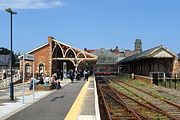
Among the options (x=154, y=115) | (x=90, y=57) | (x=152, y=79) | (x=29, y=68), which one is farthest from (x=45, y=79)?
(x=90, y=57)

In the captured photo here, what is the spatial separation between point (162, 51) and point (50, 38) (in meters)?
15.6

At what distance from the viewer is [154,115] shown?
16.4 metres

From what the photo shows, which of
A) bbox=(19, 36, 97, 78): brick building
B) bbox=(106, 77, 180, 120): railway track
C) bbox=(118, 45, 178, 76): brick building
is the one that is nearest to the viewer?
bbox=(106, 77, 180, 120): railway track

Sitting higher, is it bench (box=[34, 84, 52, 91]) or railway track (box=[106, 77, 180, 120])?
bench (box=[34, 84, 52, 91])

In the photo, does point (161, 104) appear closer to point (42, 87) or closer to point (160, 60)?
point (42, 87)

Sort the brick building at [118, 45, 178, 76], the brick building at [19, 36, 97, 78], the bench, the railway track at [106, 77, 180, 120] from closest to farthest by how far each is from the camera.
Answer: the railway track at [106, 77, 180, 120] < the bench < the brick building at [118, 45, 178, 76] < the brick building at [19, 36, 97, 78]

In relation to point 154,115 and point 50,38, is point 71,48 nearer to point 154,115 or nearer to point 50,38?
point 50,38

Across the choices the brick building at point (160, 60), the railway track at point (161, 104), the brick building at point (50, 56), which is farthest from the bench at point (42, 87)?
the brick building at point (50, 56)

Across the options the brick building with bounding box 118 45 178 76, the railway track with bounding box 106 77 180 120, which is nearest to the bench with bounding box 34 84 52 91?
the railway track with bounding box 106 77 180 120

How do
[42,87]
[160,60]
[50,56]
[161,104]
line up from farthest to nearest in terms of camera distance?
[160,60] → [50,56] → [42,87] → [161,104]

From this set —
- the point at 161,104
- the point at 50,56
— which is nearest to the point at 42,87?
the point at 161,104

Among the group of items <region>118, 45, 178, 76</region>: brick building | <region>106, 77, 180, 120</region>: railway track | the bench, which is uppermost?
<region>118, 45, 178, 76</region>: brick building

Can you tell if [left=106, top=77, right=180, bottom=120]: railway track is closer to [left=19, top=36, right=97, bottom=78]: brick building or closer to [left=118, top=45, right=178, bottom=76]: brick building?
[left=118, top=45, right=178, bottom=76]: brick building

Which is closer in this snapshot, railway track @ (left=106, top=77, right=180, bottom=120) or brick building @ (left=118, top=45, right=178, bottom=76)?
railway track @ (left=106, top=77, right=180, bottom=120)
